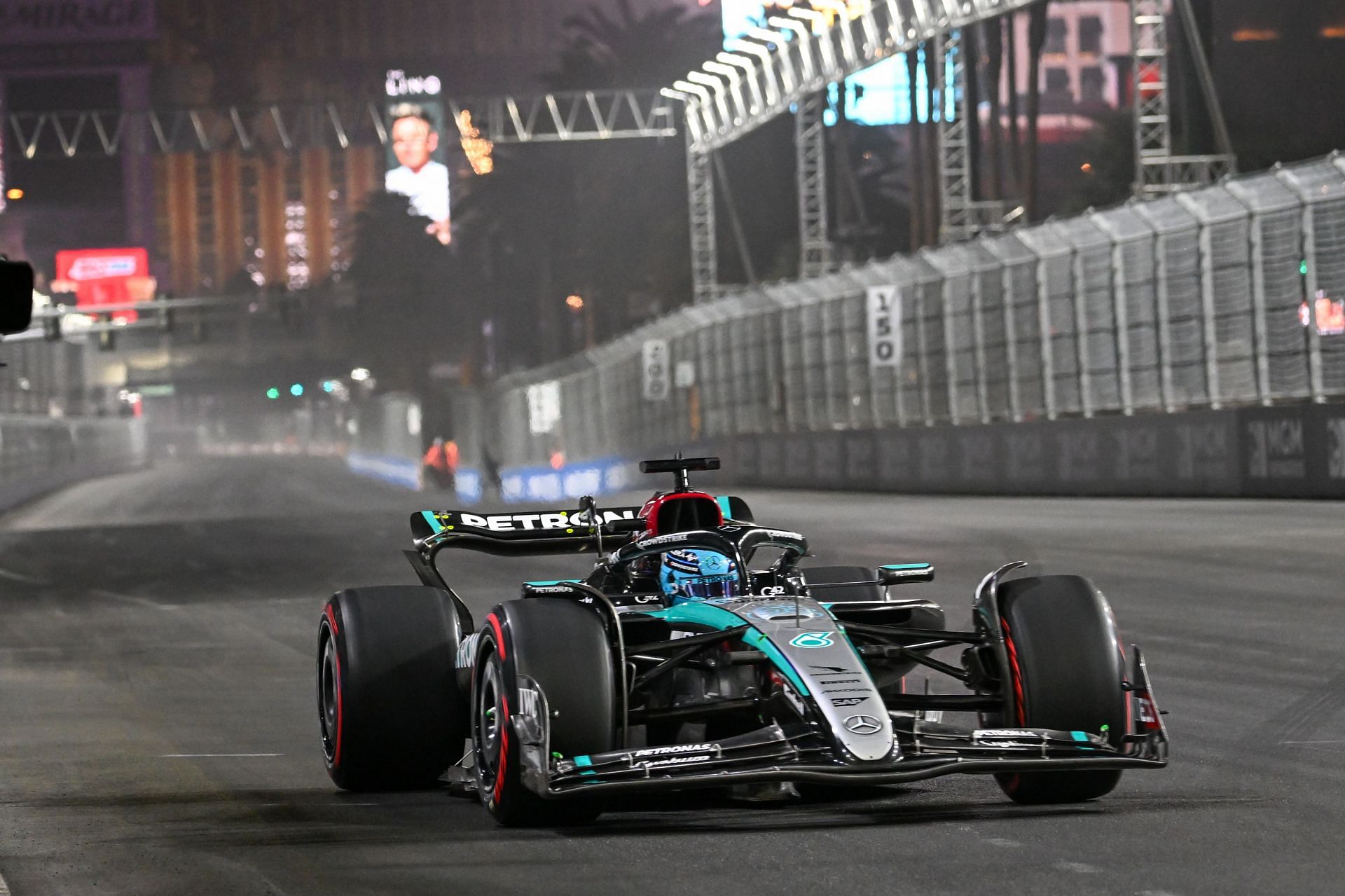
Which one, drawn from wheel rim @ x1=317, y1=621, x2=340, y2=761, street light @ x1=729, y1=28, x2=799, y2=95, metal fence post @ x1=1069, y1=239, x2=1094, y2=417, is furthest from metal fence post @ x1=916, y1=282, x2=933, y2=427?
wheel rim @ x1=317, y1=621, x2=340, y2=761

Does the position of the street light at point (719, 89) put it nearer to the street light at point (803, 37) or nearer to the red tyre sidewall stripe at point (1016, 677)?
the street light at point (803, 37)

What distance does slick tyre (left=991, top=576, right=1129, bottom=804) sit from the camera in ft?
24.8

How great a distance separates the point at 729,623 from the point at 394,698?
1.60 meters

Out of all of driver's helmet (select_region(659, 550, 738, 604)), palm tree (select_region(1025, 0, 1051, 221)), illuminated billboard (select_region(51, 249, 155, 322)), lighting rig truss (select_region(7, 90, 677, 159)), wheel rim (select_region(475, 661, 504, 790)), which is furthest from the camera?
illuminated billboard (select_region(51, 249, 155, 322))

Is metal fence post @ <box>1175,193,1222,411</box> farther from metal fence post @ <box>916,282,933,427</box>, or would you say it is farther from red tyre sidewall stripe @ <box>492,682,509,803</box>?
red tyre sidewall stripe @ <box>492,682,509,803</box>

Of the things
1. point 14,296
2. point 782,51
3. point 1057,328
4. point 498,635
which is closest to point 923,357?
point 1057,328

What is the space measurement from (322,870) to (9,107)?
398 ft

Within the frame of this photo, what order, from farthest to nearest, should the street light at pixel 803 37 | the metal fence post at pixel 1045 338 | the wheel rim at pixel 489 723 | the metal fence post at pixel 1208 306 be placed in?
the street light at pixel 803 37, the metal fence post at pixel 1045 338, the metal fence post at pixel 1208 306, the wheel rim at pixel 489 723

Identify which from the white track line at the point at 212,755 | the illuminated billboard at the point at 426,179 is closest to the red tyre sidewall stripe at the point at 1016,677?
the white track line at the point at 212,755

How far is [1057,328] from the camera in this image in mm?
36750

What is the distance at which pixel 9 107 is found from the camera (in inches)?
4742

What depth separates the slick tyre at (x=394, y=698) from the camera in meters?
8.53

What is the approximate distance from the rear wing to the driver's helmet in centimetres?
111

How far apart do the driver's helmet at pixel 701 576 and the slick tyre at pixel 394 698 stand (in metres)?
0.96
